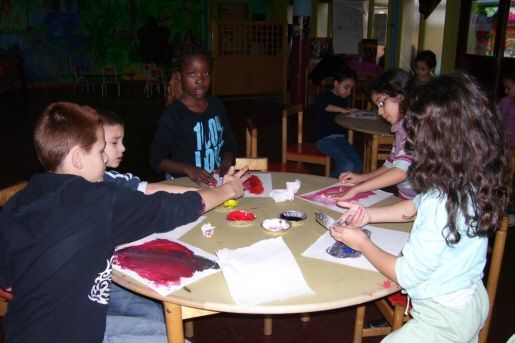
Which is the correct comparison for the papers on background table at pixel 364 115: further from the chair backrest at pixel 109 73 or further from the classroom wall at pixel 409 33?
the chair backrest at pixel 109 73

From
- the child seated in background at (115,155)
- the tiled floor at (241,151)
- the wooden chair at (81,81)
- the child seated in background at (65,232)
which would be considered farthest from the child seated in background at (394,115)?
the wooden chair at (81,81)

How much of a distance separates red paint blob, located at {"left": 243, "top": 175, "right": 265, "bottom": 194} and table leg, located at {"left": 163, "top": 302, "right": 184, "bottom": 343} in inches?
39.2

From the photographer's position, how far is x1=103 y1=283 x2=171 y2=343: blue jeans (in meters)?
1.51

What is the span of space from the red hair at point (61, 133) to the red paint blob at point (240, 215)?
708mm

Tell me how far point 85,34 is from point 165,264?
1219cm

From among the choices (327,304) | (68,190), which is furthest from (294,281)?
(68,190)

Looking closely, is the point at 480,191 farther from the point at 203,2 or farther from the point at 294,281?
the point at 203,2

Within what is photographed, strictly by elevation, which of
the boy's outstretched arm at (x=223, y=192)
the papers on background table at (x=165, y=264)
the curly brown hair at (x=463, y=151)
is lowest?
the papers on background table at (x=165, y=264)

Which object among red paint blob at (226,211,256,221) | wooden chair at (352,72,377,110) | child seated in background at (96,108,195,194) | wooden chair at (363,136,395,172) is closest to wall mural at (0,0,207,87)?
wooden chair at (352,72,377,110)

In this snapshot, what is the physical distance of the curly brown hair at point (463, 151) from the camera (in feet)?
4.15

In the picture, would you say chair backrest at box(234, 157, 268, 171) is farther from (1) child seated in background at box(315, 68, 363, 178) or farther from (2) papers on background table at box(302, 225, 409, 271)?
(1) child seated in background at box(315, 68, 363, 178)

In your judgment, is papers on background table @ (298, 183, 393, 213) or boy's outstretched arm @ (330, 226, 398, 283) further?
papers on background table @ (298, 183, 393, 213)

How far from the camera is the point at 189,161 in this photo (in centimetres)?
275

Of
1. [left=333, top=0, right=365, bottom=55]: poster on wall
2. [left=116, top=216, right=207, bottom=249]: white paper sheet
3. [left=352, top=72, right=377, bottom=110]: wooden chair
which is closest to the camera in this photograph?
[left=116, top=216, right=207, bottom=249]: white paper sheet
